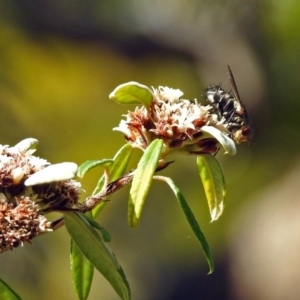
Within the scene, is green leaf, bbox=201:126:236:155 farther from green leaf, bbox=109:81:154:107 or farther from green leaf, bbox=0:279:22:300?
green leaf, bbox=0:279:22:300

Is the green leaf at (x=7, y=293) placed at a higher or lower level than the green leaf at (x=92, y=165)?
lower

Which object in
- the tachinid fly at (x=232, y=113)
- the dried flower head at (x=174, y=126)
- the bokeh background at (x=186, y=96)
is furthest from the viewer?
the bokeh background at (x=186, y=96)

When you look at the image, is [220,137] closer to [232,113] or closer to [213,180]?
[213,180]

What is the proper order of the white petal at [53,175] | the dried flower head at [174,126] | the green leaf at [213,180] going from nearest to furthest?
the white petal at [53,175] → the dried flower head at [174,126] → the green leaf at [213,180]

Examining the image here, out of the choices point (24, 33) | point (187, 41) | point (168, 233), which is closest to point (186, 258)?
point (168, 233)

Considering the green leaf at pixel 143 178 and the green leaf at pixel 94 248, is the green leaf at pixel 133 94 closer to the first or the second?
the green leaf at pixel 143 178

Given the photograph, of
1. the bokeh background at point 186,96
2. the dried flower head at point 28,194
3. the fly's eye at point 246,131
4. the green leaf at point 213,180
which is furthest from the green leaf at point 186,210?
the bokeh background at point 186,96

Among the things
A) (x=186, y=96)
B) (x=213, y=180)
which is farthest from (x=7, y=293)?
(x=186, y=96)
